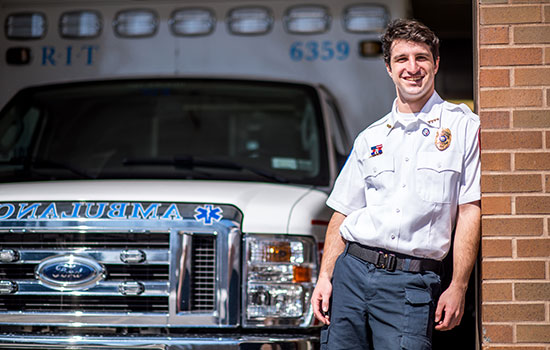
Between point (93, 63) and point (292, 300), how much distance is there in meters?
2.60

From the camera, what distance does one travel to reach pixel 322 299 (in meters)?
3.12

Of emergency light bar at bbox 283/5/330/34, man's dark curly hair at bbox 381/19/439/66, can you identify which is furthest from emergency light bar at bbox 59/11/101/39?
man's dark curly hair at bbox 381/19/439/66

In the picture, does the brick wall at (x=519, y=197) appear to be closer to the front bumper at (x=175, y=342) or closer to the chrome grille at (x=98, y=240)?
the front bumper at (x=175, y=342)

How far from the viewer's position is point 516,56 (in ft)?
10.1

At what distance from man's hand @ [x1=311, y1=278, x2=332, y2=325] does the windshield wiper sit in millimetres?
1150

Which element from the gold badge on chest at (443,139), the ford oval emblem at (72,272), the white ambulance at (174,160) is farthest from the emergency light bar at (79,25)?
the gold badge on chest at (443,139)

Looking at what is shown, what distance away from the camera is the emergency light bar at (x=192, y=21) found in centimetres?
536

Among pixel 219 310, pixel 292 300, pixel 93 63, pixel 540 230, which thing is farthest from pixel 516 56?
pixel 93 63

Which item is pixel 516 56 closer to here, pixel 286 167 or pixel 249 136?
pixel 286 167

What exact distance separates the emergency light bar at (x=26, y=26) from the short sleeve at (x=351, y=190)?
3.04 meters

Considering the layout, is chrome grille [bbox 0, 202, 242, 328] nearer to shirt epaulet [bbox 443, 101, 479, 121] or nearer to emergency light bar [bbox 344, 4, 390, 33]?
shirt epaulet [bbox 443, 101, 479, 121]

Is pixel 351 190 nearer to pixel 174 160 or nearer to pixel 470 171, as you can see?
pixel 470 171

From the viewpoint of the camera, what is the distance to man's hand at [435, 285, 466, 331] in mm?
2801

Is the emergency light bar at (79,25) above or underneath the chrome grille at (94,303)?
above
